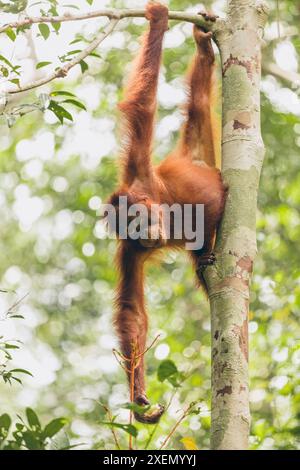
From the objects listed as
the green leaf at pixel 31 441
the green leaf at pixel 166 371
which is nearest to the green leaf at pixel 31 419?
the green leaf at pixel 31 441

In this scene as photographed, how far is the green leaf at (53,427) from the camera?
2314mm

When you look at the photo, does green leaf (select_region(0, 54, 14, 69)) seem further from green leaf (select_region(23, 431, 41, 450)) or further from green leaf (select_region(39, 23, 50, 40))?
green leaf (select_region(23, 431, 41, 450))

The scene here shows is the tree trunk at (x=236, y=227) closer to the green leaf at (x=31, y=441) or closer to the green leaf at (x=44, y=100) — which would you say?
the green leaf at (x=31, y=441)

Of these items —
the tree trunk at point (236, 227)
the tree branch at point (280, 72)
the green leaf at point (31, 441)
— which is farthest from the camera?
the tree branch at point (280, 72)

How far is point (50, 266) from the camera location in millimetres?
9836

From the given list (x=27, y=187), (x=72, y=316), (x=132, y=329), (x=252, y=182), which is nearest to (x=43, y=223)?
(x=27, y=187)

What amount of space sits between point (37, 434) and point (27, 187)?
7583 millimetres

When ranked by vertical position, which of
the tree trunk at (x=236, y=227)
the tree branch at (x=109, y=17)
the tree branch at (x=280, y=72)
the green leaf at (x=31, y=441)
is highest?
the tree branch at (x=280, y=72)

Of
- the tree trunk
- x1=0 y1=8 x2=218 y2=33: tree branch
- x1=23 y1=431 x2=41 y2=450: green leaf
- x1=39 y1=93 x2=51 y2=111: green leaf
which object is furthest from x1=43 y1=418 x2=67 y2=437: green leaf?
x1=0 y1=8 x2=218 y2=33: tree branch

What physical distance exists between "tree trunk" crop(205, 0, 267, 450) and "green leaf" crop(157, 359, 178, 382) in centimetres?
18

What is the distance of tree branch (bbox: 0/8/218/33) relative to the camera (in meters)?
3.24

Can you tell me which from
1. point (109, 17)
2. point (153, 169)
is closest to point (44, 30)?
point (109, 17)

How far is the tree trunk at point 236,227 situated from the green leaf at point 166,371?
0.18 meters
